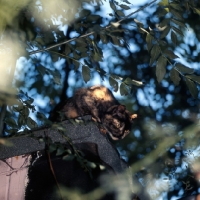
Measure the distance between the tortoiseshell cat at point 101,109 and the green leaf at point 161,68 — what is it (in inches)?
105

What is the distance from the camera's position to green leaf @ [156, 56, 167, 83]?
5.90 ft

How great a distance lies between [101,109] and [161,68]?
333 cm

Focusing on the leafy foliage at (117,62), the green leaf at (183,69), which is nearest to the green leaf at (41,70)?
the leafy foliage at (117,62)

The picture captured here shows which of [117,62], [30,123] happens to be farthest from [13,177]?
[117,62]

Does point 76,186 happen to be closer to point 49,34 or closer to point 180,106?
point 49,34

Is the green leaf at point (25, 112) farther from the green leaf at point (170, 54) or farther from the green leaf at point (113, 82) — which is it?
the green leaf at point (170, 54)

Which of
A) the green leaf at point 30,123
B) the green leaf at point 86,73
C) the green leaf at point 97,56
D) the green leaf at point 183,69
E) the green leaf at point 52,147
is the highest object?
the green leaf at point 97,56

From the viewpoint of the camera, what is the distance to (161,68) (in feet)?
6.08

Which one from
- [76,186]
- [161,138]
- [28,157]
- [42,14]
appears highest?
[42,14]

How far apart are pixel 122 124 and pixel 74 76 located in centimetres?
237

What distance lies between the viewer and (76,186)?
2.28 m

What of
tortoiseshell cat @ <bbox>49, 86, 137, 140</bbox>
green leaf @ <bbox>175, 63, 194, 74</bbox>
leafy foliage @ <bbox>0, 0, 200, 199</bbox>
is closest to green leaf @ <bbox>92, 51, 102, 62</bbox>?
leafy foliage @ <bbox>0, 0, 200, 199</bbox>

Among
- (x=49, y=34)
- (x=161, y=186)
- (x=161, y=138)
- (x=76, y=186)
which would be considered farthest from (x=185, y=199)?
(x=49, y=34)

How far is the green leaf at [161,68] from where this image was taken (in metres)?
1.80
